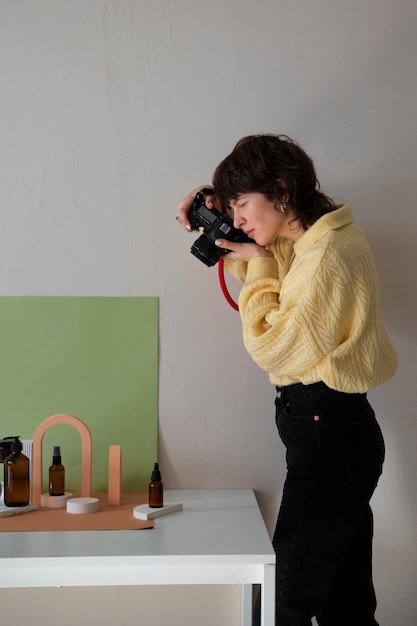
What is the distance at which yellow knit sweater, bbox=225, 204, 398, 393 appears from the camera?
148 cm

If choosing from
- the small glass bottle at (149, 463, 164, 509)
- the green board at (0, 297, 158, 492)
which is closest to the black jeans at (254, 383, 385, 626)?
the small glass bottle at (149, 463, 164, 509)

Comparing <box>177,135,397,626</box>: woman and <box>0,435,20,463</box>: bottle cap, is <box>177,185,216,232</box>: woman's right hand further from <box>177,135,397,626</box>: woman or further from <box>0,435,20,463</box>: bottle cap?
<box>0,435,20,463</box>: bottle cap

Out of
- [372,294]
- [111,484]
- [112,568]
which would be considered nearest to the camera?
[112,568]

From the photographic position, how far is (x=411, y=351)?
1977mm

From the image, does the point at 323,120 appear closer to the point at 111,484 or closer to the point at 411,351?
the point at 411,351

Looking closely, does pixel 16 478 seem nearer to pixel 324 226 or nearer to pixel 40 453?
pixel 40 453

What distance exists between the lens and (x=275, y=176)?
1628mm

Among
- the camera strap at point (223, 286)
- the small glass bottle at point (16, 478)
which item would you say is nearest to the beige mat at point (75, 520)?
the small glass bottle at point (16, 478)

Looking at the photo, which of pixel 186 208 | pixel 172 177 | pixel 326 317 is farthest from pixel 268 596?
pixel 172 177

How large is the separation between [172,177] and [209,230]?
0.25 m

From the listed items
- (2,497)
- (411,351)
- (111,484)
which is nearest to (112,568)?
(111,484)

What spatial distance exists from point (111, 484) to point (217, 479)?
323mm

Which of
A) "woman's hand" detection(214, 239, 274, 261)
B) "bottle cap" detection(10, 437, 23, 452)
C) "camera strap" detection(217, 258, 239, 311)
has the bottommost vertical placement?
"bottle cap" detection(10, 437, 23, 452)

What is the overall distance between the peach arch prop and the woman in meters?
0.45
